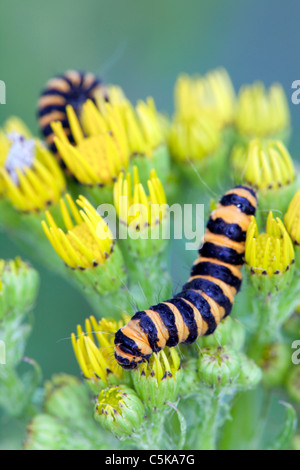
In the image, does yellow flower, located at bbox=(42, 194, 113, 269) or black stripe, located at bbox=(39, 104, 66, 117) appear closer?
yellow flower, located at bbox=(42, 194, 113, 269)

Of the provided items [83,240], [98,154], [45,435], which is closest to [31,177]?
[98,154]

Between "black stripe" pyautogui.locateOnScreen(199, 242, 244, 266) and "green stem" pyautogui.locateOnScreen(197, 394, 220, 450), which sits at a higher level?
"black stripe" pyautogui.locateOnScreen(199, 242, 244, 266)

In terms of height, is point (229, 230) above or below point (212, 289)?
above

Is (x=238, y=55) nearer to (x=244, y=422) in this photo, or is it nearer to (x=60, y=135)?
(x=60, y=135)

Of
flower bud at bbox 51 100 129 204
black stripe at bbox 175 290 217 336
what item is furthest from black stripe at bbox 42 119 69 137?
black stripe at bbox 175 290 217 336

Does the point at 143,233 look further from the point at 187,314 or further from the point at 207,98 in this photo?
the point at 207,98

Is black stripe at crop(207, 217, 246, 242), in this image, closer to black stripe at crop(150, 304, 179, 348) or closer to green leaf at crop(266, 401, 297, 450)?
black stripe at crop(150, 304, 179, 348)
